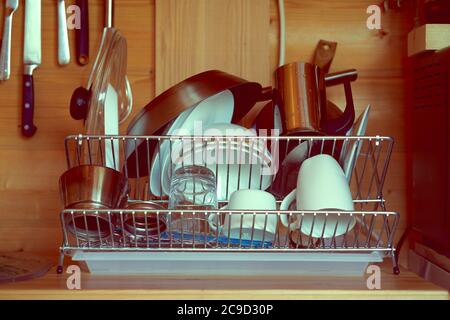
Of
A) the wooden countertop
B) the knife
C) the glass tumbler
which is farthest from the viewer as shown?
the knife

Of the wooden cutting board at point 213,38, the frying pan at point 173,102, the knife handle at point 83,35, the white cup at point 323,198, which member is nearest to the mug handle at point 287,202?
the white cup at point 323,198

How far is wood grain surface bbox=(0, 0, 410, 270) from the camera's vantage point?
1.18 meters

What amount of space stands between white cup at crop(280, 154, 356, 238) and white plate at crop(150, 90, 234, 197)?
0.64 ft

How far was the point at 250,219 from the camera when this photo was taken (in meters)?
0.88

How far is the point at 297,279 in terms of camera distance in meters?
0.91

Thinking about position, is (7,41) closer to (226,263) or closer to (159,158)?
(159,158)

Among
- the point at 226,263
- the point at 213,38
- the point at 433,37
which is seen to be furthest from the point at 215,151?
the point at 433,37

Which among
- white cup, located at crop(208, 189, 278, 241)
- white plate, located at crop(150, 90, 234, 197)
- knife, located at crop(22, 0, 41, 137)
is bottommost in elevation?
white cup, located at crop(208, 189, 278, 241)

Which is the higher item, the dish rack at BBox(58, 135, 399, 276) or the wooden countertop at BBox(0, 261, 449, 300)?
the dish rack at BBox(58, 135, 399, 276)

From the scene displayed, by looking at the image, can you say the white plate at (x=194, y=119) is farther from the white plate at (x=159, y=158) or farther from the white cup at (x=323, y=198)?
the white cup at (x=323, y=198)

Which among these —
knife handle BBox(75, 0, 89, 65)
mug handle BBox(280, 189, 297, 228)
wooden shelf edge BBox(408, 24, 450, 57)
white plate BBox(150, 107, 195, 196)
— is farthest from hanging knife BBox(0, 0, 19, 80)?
wooden shelf edge BBox(408, 24, 450, 57)

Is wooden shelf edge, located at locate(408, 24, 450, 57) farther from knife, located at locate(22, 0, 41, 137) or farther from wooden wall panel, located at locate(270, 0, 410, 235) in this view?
knife, located at locate(22, 0, 41, 137)

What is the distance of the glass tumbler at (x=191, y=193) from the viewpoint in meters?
0.94
